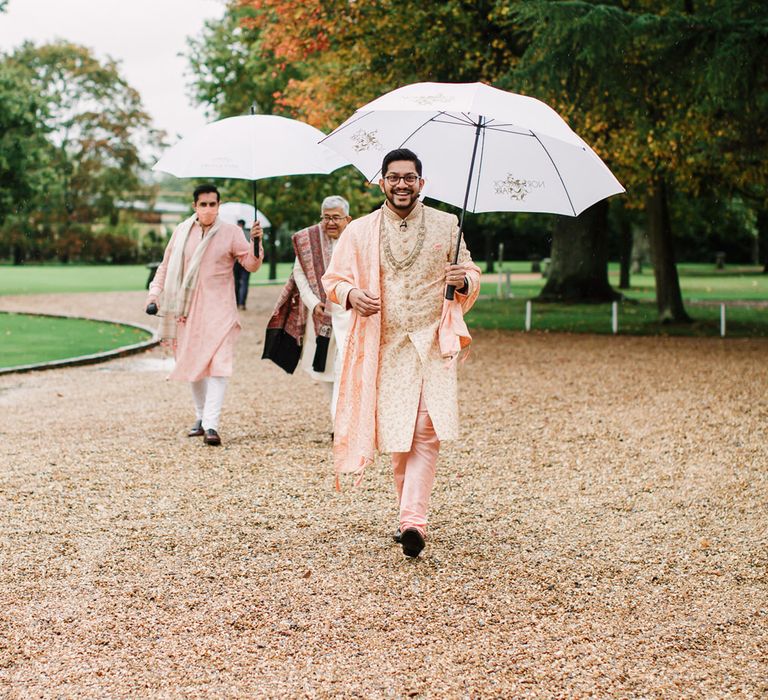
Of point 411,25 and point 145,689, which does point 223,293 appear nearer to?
point 145,689

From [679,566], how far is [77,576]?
2.83 m

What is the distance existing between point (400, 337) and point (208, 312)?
11.7ft

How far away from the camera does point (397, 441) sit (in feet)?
17.1

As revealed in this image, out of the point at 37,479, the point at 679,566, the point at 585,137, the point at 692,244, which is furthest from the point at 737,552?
the point at 692,244

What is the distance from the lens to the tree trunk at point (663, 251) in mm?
19859

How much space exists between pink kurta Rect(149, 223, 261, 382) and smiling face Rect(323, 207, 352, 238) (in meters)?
0.73

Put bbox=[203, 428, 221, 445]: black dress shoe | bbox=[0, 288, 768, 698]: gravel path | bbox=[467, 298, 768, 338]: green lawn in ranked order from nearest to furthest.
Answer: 1. bbox=[0, 288, 768, 698]: gravel path
2. bbox=[203, 428, 221, 445]: black dress shoe
3. bbox=[467, 298, 768, 338]: green lawn

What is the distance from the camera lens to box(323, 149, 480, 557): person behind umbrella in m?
5.21

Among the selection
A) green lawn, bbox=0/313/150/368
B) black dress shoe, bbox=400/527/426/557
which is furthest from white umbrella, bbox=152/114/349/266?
green lawn, bbox=0/313/150/368

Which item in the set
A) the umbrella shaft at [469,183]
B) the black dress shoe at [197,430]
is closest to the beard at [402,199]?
the umbrella shaft at [469,183]

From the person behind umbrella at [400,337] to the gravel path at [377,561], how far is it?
1.94ft

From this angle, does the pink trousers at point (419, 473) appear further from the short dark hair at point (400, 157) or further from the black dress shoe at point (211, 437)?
the black dress shoe at point (211, 437)

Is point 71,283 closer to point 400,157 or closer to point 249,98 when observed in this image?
point 249,98

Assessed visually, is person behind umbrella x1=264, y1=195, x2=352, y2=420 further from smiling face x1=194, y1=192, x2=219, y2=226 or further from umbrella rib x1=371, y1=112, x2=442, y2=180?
umbrella rib x1=371, y1=112, x2=442, y2=180
